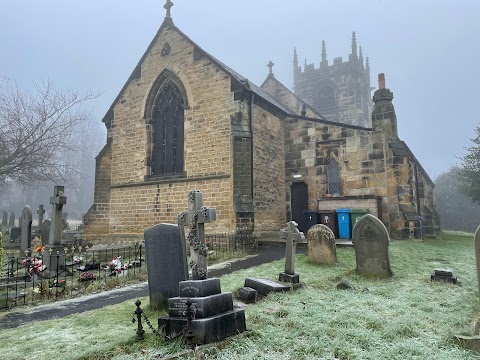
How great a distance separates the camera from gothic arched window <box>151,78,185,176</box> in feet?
50.6

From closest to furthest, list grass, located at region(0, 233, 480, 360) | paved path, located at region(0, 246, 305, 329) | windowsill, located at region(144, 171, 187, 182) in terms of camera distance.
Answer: grass, located at region(0, 233, 480, 360), paved path, located at region(0, 246, 305, 329), windowsill, located at region(144, 171, 187, 182)

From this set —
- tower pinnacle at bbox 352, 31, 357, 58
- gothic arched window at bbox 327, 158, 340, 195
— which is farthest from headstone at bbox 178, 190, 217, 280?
tower pinnacle at bbox 352, 31, 357, 58

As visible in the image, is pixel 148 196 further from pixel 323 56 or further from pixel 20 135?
pixel 323 56

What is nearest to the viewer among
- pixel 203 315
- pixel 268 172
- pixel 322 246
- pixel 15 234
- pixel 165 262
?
pixel 203 315

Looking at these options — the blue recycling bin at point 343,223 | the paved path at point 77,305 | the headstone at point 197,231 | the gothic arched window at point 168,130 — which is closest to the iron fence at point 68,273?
the paved path at point 77,305

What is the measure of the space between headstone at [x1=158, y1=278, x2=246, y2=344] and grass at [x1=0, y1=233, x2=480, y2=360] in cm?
16

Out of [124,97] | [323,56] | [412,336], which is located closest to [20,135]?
[124,97]

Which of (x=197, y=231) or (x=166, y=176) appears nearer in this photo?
(x=197, y=231)

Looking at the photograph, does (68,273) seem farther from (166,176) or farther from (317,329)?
(317,329)

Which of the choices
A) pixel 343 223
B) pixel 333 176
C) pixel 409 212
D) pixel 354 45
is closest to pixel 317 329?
pixel 343 223

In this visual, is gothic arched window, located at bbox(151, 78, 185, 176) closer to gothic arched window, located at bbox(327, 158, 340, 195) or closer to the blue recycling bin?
gothic arched window, located at bbox(327, 158, 340, 195)

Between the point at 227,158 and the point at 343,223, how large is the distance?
541cm

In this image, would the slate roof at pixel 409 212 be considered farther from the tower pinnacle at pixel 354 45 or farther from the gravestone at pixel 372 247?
the tower pinnacle at pixel 354 45

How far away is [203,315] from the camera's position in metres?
3.96
